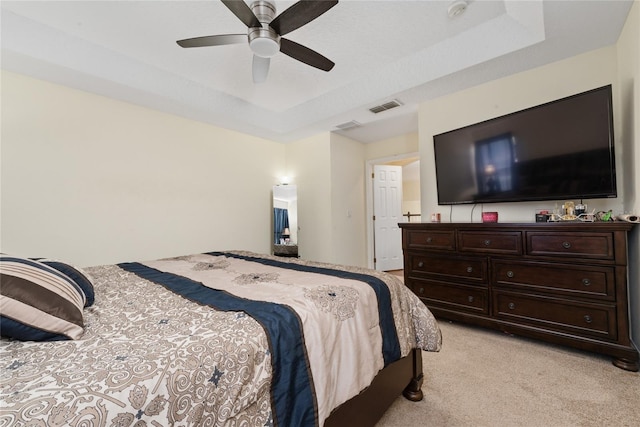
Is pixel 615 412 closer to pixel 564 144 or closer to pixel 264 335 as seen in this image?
pixel 564 144

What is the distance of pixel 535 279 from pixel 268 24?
279cm

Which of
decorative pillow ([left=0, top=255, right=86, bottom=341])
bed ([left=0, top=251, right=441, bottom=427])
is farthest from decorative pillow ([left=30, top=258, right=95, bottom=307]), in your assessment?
decorative pillow ([left=0, top=255, right=86, bottom=341])

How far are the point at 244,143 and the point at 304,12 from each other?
2.69 m

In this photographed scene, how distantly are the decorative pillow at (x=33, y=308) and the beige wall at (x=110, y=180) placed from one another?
7.38ft

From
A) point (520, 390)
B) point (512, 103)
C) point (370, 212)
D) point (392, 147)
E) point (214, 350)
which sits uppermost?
point (392, 147)

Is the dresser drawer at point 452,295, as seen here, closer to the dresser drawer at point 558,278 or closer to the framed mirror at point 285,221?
the dresser drawer at point 558,278

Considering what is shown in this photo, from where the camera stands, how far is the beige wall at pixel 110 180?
244cm

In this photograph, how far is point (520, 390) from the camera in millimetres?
1658

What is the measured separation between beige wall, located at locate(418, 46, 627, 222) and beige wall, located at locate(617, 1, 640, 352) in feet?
0.29

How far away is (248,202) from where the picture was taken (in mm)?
4148

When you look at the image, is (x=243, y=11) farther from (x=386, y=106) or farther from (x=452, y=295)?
(x=452, y=295)

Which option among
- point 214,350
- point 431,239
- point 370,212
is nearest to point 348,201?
point 370,212

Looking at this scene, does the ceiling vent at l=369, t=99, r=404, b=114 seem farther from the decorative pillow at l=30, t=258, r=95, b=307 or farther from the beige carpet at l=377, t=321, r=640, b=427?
the decorative pillow at l=30, t=258, r=95, b=307

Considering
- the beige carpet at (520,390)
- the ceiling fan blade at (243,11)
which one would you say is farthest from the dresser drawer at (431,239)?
the ceiling fan blade at (243,11)
